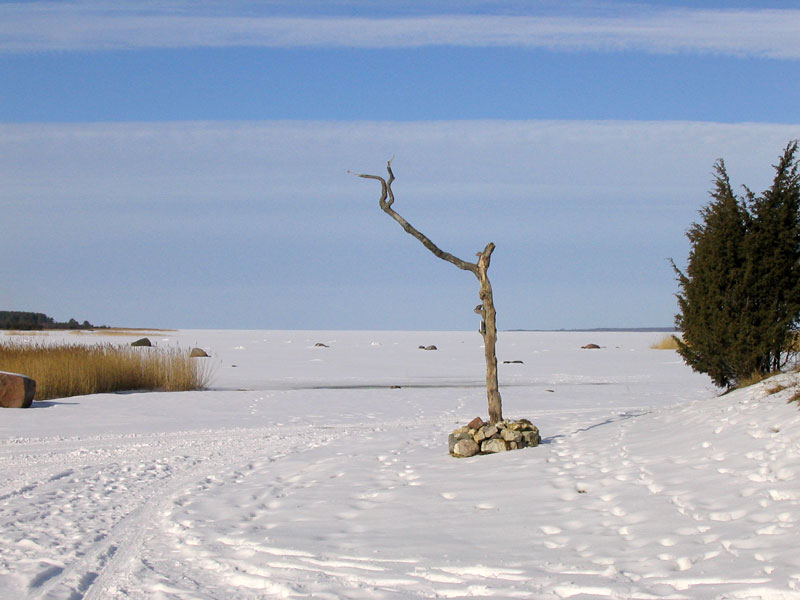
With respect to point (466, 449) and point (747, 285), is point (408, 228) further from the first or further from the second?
point (747, 285)

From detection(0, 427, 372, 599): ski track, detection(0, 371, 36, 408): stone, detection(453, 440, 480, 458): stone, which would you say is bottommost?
detection(0, 427, 372, 599): ski track

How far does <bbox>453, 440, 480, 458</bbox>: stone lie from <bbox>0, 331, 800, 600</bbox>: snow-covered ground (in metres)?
0.17

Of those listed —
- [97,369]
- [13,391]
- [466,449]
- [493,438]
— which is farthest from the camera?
[97,369]

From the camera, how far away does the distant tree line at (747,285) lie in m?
13.3

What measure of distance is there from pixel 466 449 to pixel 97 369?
44.8ft

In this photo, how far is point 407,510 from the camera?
7.67 metres

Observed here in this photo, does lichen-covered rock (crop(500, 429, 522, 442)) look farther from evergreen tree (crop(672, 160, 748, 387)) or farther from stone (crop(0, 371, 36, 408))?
stone (crop(0, 371, 36, 408))

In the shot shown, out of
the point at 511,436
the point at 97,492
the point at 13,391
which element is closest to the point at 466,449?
the point at 511,436

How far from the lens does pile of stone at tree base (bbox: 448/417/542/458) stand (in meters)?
10.2

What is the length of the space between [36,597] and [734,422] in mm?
7252

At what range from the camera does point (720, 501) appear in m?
6.89

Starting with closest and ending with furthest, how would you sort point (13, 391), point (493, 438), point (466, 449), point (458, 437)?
point (466, 449)
point (493, 438)
point (458, 437)
point (13, 391)

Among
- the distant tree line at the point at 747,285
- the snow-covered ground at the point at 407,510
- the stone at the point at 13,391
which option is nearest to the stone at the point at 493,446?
the snow-covered ground at the point at 407,510

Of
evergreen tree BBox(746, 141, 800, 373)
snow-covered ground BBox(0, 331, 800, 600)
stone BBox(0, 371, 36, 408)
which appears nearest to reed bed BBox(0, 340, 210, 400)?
stone BBox(0, 371, 36, 408)
